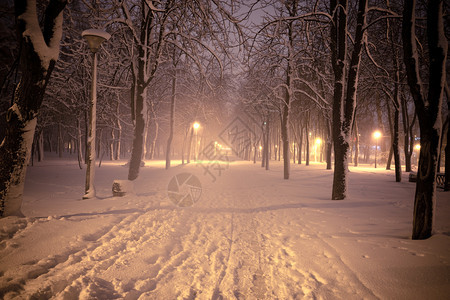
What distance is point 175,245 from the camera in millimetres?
3617

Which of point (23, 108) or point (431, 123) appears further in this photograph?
point (23, 108)

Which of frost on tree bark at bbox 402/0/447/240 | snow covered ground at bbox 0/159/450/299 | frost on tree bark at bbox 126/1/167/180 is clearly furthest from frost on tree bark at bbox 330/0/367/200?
frost on tree bark at bbox 126/1/167/180

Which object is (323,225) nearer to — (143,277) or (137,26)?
(143,277)

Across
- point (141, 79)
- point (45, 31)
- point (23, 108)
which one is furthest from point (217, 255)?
point (141, 79)

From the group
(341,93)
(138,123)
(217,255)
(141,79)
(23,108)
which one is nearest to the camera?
(217,255)

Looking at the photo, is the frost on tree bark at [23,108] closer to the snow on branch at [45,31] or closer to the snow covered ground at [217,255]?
the snow on branch at [45,31]

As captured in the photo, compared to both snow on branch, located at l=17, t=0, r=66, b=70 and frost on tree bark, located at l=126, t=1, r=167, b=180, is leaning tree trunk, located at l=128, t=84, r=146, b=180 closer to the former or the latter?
frost on tree bark, located at l=126, t=1, r=167, b=180

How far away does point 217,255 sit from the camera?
3.28 metres

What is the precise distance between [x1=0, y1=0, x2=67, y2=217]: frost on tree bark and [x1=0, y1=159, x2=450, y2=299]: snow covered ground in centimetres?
59

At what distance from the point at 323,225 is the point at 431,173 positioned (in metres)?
2.15

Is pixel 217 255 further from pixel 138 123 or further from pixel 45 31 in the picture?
pixel 138 123

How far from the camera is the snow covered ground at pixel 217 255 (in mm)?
2336

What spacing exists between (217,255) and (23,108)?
185 inches

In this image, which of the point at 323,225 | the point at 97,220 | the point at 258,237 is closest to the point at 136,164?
the point at 97,220
